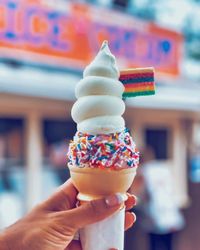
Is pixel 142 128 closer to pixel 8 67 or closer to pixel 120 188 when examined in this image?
pixel 8 67

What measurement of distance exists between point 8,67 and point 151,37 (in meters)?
2.04

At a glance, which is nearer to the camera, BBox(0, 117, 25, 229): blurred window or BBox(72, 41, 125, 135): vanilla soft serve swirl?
BBox(72, 41, 125, 135): vanilla soft serve swirl

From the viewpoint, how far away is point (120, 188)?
142 centimetres

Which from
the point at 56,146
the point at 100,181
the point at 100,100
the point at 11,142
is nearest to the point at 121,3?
the point at 56,146

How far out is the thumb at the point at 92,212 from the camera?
4.40 feet

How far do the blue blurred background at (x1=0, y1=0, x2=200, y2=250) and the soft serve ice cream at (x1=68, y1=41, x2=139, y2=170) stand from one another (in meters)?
2.89

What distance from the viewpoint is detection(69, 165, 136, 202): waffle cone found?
1382 millimetres

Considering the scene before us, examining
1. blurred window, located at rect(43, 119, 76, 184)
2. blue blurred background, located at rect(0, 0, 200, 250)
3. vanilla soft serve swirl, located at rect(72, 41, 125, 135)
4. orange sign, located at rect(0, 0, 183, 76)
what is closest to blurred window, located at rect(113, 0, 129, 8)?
blue blurred background, located at rect(0, 0, 200, 250)

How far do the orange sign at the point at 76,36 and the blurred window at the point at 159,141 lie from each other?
0.91 m

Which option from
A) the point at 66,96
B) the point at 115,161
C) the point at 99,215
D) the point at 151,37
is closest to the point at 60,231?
the point at 99,215

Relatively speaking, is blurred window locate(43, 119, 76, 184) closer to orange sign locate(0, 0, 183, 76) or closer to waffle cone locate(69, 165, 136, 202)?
orange sign locate(0, 0, 183, 76)

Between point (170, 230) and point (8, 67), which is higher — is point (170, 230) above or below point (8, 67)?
below

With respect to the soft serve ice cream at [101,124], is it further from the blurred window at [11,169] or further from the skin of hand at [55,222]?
the blurred window at [11,169]

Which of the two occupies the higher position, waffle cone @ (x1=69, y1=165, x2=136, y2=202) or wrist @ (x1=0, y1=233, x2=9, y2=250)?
waffle cone @ (x1=69, y1=165, x2=136, y2=202)
